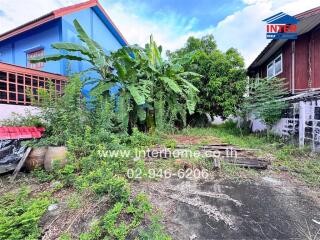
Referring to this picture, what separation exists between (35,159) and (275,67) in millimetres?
10459

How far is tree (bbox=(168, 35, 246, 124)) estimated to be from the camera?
859 centimetres

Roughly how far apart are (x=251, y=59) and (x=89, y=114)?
10.6 meters

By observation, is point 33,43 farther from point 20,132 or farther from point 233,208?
point 233,208

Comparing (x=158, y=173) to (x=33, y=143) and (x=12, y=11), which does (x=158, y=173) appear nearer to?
(x=33, y=143)

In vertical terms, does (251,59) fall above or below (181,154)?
above

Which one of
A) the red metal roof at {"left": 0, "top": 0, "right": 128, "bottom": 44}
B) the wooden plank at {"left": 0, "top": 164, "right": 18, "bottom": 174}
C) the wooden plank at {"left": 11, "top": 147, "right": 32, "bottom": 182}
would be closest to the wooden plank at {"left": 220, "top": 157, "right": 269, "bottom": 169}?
the wooden plank at {"left": 11, "top": 147, "right": 32, "bottom": 182}

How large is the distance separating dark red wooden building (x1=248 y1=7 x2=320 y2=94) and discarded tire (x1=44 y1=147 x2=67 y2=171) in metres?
8.22

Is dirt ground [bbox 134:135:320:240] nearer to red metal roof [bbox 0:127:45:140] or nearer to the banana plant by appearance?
red metal roof [bbox 0:127:45:140]

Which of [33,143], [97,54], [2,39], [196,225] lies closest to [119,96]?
[97,54]

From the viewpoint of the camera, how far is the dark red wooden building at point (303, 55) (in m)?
6.62

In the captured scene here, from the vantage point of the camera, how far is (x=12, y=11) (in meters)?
7.65

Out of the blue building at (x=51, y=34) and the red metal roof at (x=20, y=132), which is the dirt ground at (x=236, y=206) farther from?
the blue building at (x=51, y=34)

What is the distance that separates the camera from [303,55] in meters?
7.20

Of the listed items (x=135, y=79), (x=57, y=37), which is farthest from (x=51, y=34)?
(x=135, y=79)
